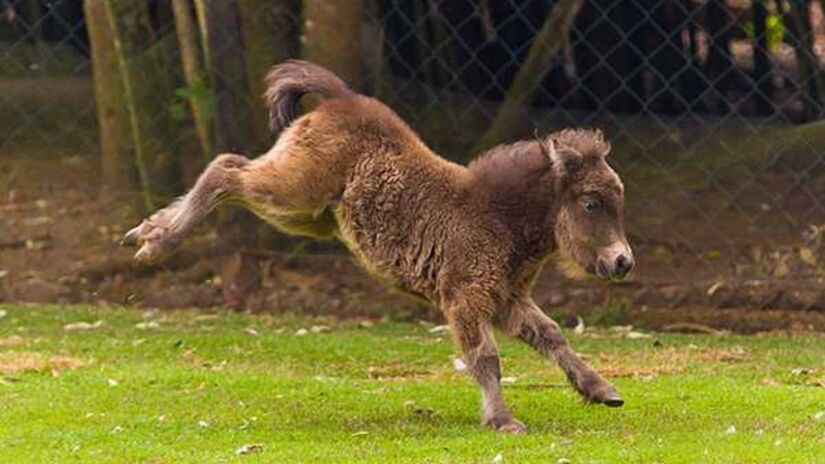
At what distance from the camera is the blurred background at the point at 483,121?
12.5m

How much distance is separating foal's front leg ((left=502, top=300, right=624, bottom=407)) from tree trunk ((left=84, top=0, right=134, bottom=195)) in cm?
533

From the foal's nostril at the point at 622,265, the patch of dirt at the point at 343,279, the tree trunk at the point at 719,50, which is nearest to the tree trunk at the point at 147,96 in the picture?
the patch of dirt at the point at 343,279

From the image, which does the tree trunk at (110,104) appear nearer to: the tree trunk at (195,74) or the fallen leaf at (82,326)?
the tree trunk at (195,74)

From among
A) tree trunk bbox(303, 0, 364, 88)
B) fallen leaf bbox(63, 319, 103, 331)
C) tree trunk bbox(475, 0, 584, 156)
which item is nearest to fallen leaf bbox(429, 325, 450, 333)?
tree trunk bbox(475, 0, 584, 156)

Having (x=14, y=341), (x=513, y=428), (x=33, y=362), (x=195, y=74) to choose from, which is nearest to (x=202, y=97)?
(x=195, y=74)

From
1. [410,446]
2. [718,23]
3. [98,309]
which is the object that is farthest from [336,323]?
[410,446]

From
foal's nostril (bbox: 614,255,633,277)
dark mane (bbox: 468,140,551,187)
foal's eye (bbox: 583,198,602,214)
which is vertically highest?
dark mane (bbox: 468,140,551,187)

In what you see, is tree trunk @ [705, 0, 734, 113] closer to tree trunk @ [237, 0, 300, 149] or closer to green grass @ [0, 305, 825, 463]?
green grass @ [0, 305, 825, 463]

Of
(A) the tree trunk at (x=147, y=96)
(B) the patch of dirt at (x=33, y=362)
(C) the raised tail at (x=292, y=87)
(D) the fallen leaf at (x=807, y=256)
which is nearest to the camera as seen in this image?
(C) the raised tail at (x=292, y=87)

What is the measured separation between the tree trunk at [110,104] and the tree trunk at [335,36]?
158 centimetres

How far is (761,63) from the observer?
13.1 m

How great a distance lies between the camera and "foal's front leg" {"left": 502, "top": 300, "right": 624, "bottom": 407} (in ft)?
28.1

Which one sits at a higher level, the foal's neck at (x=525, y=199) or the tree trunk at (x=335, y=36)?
the tree trunk at (x=335, y=36)

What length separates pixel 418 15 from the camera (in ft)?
43.1
